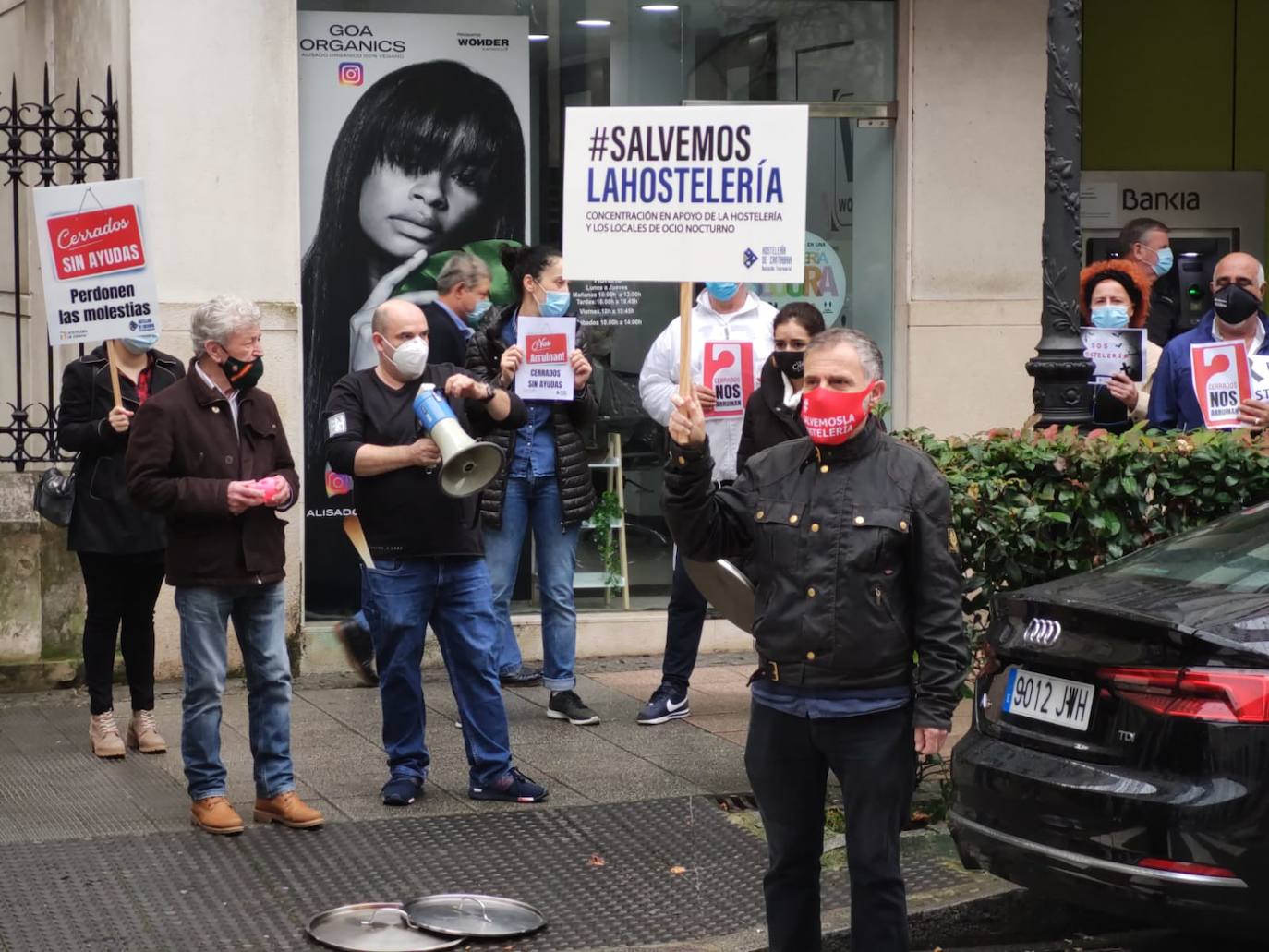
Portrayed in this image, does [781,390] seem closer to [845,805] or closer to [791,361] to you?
[791,361]

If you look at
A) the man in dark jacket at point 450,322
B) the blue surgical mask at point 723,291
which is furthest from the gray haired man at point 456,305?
the blue surgical mask at point 723,291

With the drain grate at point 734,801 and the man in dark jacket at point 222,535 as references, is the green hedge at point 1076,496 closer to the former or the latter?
the drain grate at point 734,801

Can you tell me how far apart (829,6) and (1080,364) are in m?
4.04

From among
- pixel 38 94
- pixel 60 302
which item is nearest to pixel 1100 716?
pixel 60 302

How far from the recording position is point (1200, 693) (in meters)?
4.88

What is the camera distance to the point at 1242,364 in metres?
8.22

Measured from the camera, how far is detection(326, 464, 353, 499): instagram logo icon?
996cm

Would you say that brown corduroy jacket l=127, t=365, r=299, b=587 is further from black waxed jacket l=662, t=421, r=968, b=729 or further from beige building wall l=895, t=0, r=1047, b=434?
beige building wall l=895, t=0, r=1047, b=434

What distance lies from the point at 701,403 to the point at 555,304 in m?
0.86

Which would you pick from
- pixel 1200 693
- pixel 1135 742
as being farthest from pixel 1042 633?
pixel 1200 693

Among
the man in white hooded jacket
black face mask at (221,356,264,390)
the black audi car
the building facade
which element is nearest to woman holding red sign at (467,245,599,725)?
the man in white hooded jacket

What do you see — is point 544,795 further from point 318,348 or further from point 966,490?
point 318,348

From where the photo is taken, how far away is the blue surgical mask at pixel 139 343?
792cm

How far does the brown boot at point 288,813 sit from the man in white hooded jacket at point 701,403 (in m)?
2.18
